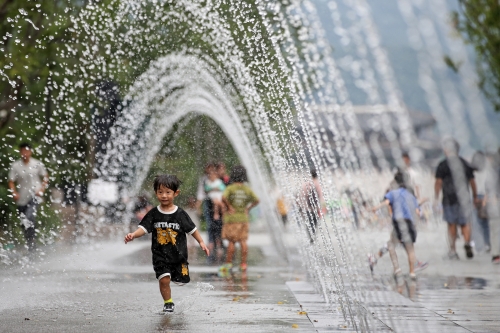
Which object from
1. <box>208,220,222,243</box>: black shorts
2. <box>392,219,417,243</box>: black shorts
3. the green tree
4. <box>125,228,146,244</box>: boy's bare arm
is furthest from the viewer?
the green tree

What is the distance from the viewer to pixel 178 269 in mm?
7922

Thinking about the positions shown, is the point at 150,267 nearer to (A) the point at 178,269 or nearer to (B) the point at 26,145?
(B) the point at 26,145

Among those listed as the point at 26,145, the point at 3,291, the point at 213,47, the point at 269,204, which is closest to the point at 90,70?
the point at 213,47

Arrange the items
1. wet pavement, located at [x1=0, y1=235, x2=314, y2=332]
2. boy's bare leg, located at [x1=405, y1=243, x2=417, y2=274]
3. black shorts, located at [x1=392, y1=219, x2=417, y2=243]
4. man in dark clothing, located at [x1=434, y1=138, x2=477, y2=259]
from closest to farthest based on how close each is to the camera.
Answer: wet pavement, located at [x1=0, y1=235, x2=314, y2=332] < boy's bare leg, located at [x1=405, y1=243, x2=417, y2=274] < black shorts, located at [x1=392, y1=219, x2=417, y2=243] < man in dark clothing, located at [x1=434, y1=138, x2=477, y2=259]

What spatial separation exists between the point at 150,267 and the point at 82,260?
1.48 meters

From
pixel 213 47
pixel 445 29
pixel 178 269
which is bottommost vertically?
pixel 178 269

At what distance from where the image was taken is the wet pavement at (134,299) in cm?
700

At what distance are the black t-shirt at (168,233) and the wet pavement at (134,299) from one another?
1.51 ft

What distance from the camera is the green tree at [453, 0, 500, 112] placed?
28484mm

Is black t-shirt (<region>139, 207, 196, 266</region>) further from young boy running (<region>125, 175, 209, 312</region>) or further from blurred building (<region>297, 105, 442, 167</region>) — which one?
blurred building (<region>297, 105, 442, 167</region>)

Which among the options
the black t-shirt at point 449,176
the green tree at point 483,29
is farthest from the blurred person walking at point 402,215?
the green tree at point 483,29

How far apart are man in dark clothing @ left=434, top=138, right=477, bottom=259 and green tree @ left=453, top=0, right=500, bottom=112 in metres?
14.3

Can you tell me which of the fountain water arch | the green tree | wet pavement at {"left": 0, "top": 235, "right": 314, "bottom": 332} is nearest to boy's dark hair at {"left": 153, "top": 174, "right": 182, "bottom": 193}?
wet pavement at {"left": 0, "top": 235, "right": 314, "bottom": 332}

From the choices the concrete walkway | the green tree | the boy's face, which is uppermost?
the green tree
